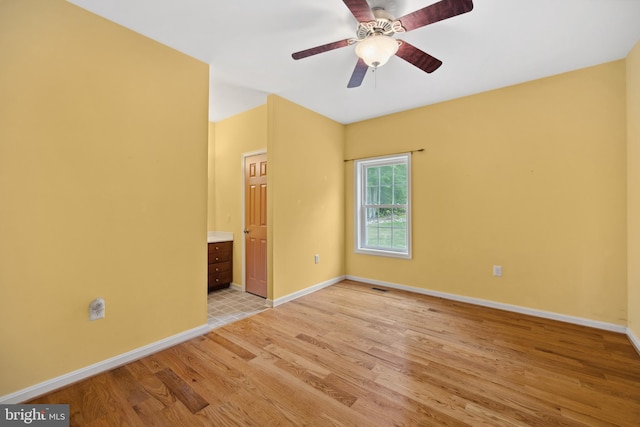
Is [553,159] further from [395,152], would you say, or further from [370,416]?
[370,416]

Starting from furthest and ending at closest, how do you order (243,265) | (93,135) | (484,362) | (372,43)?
1. (243,265)
2. (484,362)
3. (93,135)
4. (372,43)

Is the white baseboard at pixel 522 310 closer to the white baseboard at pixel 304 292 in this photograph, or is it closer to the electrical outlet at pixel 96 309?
the white baseboard at pixel 304 292

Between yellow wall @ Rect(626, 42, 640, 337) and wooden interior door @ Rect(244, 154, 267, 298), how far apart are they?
150 inches

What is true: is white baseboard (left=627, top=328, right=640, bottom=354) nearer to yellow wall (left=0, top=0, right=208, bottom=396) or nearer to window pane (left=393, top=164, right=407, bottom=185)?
window pane (left=393, top=164, right=407, bottom=185)

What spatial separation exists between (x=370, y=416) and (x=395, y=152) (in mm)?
3337

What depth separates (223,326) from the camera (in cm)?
282

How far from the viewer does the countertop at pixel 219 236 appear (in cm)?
404

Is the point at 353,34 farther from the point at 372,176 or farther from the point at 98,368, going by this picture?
the point at 98,368

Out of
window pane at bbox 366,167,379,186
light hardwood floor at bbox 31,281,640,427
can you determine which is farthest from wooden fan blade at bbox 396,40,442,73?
light hardwood floor at bbox 31,281,640,427

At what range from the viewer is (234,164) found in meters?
4.20

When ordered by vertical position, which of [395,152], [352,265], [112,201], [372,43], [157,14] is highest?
[157,14]

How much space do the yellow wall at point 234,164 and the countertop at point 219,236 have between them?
7 centimetres

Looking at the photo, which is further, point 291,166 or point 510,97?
point 291,166

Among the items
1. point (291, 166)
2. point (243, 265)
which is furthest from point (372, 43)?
point (243, 265)
